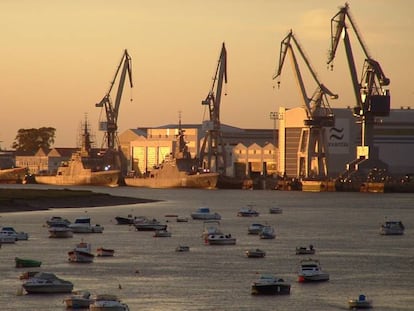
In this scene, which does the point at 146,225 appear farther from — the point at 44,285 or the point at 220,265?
the point at 44,285

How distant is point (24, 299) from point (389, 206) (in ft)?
331

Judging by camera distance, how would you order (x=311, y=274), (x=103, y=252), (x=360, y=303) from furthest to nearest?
1. (x=103, y=252)
2. (x=311, y=274)
3. (x=360, y=303)

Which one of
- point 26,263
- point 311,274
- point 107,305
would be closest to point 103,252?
point 26,263

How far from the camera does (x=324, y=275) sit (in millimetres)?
65812

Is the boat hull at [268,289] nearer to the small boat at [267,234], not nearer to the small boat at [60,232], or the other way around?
the small boat at [267,234]

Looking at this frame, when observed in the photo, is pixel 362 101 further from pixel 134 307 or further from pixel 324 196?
pixel 134 307

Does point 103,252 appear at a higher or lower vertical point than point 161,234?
lower

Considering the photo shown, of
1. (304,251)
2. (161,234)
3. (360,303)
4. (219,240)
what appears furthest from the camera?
(161,234)

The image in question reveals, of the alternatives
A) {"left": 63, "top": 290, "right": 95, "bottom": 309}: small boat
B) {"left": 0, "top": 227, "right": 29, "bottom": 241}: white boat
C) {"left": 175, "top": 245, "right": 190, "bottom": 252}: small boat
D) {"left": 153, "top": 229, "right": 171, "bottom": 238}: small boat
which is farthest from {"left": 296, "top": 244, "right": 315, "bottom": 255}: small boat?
{"left": 63, "top": 290, "right": 95, "bottom": 309}: small boat

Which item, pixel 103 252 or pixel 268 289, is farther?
pixel 103 252

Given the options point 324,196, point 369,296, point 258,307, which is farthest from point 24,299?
point 324,196

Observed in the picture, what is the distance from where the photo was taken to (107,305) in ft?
171

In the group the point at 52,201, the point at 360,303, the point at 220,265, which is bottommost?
the point at 360,303

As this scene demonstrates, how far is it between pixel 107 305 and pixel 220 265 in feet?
70.0
